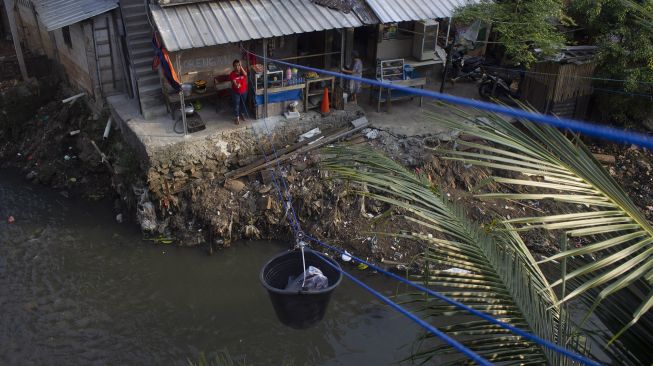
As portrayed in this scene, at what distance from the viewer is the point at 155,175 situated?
42.2 feet

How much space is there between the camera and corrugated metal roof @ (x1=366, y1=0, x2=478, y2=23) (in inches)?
551

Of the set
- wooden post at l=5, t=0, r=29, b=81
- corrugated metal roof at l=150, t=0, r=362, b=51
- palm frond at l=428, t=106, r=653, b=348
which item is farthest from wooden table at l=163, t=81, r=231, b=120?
palm frond at l=428, t=106, r=653, b=348

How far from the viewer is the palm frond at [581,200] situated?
10.5 ft

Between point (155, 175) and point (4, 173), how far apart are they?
5070 millimetres

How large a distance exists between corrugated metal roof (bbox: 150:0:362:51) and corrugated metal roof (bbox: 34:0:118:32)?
5.87ft

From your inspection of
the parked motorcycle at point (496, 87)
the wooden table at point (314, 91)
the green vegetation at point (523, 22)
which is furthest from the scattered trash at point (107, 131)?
the parked motorcycle at point (496, 87)

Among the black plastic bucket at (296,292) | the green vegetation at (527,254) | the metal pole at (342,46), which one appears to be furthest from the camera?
the metal pole at (342,46)

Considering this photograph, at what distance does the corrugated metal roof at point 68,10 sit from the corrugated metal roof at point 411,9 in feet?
21.1

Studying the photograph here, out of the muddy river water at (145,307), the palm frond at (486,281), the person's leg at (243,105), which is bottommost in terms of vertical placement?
the muddy river water at (145,307)

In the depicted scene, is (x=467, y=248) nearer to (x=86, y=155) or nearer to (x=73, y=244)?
(x=73, y=244)

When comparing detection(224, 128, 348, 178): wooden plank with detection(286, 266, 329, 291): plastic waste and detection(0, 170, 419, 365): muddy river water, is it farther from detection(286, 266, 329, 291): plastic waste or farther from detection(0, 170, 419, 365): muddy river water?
detection(286, 266, 329, 291): plastic waste

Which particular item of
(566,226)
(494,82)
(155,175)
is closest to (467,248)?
(566,226)

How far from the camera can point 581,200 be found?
357cm

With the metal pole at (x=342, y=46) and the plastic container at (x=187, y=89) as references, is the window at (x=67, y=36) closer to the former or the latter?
the plastic container at (x=187, y=89)
